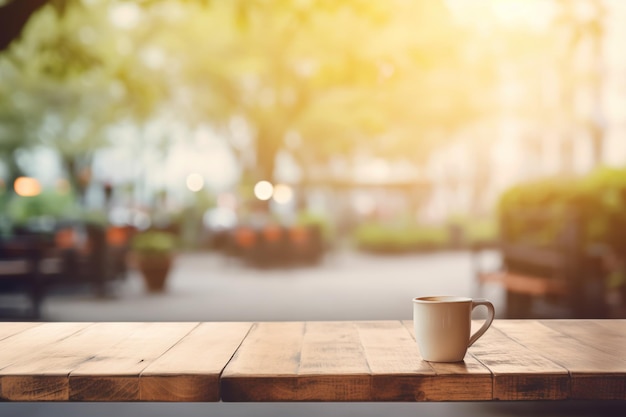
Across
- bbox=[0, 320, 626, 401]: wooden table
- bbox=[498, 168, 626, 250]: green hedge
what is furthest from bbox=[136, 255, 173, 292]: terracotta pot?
bbox=[0, 320, 626, 401]: wooden table

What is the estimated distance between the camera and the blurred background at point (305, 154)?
755 centimetres

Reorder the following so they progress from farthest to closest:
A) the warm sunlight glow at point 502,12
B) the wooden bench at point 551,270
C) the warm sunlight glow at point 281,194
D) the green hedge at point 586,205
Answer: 1. the warm sunlight glow at point 281,194
2. the warm sunlight glow at point 502,12
3. the green hedge at point 586,205
4. the wooden bench at point 551,270

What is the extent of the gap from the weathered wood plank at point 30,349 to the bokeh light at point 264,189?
19492 mm

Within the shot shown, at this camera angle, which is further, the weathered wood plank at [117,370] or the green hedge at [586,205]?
the green hedge at [586,205]

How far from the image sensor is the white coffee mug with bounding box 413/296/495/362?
1.66 m

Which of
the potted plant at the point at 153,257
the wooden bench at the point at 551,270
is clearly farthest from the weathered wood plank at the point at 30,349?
the potted plant at the point at 153,257

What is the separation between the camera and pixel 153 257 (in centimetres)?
1192

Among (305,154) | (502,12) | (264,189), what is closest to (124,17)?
(264,189)

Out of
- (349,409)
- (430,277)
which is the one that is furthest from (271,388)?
(430,277)

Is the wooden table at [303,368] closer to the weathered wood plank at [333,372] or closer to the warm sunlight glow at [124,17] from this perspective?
the weathered wood plank at [333,372]

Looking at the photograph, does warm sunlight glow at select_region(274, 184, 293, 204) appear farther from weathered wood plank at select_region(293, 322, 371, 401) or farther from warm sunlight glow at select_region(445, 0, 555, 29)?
weathered wood plank at select_region(293, 322, 371, 401)

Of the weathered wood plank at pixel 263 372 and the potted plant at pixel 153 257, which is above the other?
the weathered wood plank at pixel 263 372

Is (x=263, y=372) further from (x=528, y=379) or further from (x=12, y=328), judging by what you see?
(x=12, y=328)

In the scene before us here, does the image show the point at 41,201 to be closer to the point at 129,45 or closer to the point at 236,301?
the point at 129,45
